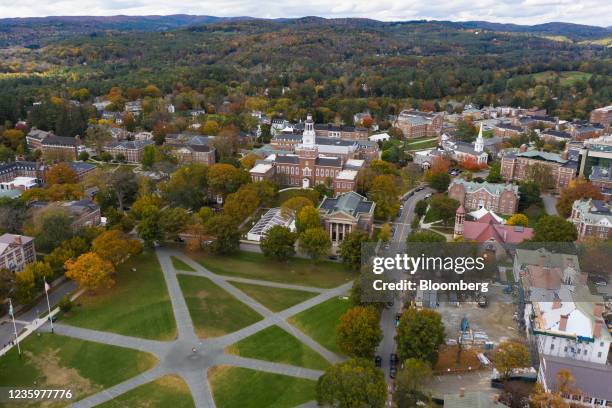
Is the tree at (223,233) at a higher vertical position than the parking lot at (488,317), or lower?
higher

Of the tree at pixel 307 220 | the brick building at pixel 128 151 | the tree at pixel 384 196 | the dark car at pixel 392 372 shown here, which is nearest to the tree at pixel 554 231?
the tree at pixel 384 196

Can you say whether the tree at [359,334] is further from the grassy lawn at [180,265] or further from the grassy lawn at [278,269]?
the grassy lawn at [180,265]

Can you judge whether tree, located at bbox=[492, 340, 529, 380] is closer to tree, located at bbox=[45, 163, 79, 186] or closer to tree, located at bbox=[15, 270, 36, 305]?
tree, located at bbox=[15, 270, 36, 305]

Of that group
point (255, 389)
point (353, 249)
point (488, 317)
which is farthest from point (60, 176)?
point (488, 317)

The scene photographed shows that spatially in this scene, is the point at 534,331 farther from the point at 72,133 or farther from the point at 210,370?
the point at 72,133

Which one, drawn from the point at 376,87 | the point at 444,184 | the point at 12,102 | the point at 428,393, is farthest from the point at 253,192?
the point at 376,87

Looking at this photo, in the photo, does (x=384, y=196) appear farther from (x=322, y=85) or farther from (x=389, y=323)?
(x=322, y=85)

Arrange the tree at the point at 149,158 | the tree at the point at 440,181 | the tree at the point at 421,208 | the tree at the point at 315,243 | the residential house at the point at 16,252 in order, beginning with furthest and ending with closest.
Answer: the tree at the point at 149,158, the tree at the point at 440,181, the tree at the point at 421,208, the tree at the point at 315,243, the residential house at the point at 16,252
